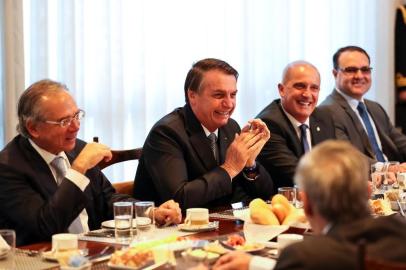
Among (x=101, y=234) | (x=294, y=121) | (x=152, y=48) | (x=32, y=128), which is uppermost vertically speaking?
(x=152, y=48)

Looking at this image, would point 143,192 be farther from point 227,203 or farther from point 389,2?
point 389,2

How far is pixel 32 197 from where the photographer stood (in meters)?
2.52

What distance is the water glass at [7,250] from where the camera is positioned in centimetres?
195

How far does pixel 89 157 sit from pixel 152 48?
6.49ft

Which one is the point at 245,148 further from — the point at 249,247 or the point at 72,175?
the point at 249,247

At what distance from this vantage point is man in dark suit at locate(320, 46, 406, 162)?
4.56 meters

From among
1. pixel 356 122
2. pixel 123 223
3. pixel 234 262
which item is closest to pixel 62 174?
pixel 123 223

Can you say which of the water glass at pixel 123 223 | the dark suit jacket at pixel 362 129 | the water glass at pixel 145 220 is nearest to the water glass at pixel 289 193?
the water glass at pixel 145 220

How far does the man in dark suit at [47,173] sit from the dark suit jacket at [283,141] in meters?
1.20

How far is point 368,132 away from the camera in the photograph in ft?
15.5

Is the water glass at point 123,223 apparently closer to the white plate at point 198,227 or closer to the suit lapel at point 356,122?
the white plate at point 198,227

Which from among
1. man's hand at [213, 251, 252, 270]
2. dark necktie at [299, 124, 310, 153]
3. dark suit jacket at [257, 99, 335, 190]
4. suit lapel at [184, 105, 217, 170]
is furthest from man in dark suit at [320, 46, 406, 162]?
man's hand at [213, 251, 252, 270]

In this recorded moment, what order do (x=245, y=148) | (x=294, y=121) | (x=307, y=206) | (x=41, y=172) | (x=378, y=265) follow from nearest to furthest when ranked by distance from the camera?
1. (x=378, y=265)
2. (x=307, y=206)
3. (x=41, y=172)
4. (x=245, y=148)
5. (x=294, y=121)

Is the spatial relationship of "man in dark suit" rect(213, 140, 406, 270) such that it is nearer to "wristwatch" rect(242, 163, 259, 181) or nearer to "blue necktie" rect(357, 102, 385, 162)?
"wristwatch" rect(242, 163, 259, 181)
